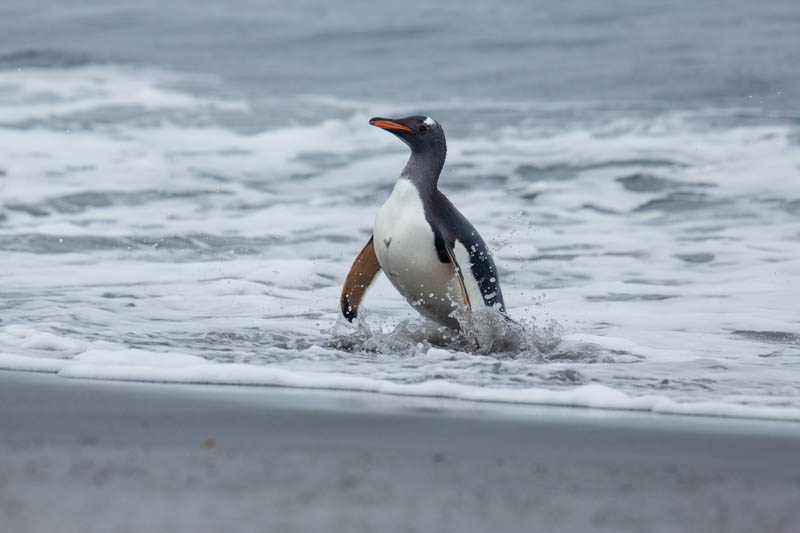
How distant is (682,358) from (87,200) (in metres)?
6.95

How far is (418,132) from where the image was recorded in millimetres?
5062

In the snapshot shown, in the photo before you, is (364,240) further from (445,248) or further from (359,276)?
(445,248)

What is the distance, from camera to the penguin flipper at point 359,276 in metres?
5.18

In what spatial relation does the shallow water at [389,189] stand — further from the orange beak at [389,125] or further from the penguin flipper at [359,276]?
the orange beak at [389,125]

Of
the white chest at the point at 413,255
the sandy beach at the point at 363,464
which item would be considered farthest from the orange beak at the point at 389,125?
the sandy beach at the point at 363,464

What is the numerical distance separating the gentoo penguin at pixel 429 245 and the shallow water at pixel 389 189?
193mm

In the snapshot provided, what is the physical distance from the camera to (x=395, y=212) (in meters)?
4.86

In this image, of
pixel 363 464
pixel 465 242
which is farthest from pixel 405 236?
pixel 363 464

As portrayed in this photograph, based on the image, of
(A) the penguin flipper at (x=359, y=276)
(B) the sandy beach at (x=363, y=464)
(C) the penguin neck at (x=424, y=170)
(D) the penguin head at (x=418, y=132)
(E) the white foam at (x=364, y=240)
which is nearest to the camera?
(B) the sandy beach at (x=363, y=464)

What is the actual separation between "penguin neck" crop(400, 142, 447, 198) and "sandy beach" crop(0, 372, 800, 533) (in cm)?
150

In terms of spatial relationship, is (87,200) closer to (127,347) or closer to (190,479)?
(127,347)

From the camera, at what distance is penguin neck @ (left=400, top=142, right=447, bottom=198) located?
491 centimetres

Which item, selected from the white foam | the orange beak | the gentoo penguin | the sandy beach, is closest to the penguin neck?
the gentoo penguin

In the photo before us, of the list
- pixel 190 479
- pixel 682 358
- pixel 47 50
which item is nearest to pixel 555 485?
pixel 190 479
